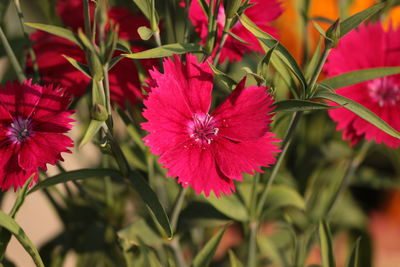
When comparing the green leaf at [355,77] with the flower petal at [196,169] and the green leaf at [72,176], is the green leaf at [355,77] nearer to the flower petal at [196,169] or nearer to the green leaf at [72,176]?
the flower petal at [196,169]

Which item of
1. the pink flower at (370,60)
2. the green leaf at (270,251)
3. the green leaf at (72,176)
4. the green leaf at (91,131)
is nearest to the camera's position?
the green leaf at (91,131)

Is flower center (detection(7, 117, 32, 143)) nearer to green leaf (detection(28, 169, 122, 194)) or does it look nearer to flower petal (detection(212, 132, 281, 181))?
green leaf (detection(28, 169, 122, 194))

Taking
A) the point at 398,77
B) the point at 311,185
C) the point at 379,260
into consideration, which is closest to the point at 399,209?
the point at 379,260

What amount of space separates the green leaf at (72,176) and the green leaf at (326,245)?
26 centimetres

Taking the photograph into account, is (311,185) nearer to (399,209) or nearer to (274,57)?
(274,57)

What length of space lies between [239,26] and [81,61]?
20cm

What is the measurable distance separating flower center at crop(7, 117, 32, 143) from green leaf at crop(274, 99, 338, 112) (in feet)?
0.88

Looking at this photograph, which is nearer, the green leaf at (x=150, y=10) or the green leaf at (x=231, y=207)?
the green leaf at (x=150, y=10)

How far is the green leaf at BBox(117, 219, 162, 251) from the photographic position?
0.64 metres

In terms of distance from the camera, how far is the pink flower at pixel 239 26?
59 centimetres

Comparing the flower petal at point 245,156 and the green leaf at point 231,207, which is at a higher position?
the flower petal at point 245,156

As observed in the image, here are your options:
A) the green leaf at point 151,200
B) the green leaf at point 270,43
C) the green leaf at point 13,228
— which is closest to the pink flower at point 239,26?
the green leaf at point 270,43

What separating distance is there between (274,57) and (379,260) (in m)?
0.86

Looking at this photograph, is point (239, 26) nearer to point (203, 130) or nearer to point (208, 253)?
point (203, 130)
